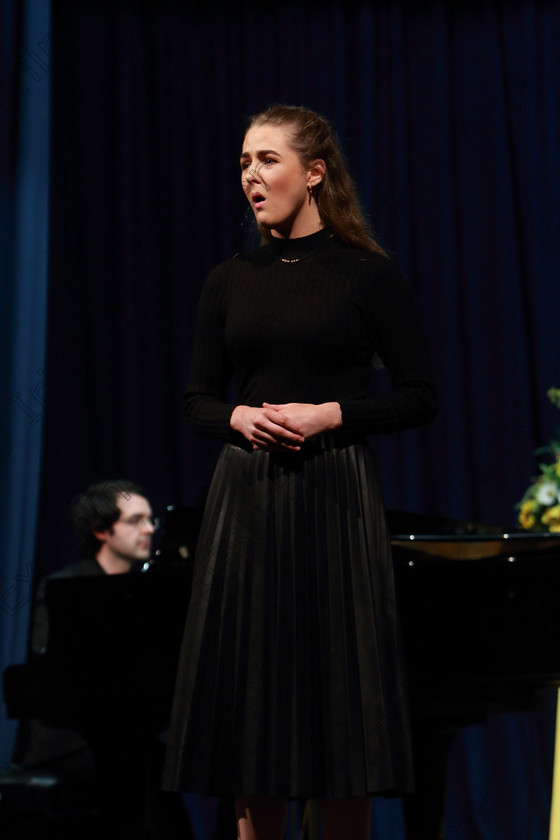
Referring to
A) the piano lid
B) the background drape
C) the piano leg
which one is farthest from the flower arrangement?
the background drape

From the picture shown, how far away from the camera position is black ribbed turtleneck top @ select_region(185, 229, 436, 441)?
1655mm

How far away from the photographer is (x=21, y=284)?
13.0 ft

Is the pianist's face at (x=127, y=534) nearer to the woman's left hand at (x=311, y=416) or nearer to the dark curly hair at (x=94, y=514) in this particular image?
the dark curly hair at (x=94, y=514)

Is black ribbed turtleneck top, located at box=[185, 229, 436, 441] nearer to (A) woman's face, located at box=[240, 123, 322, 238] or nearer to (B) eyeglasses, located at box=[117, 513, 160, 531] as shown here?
(A) woman's face, located at box=[240, 123, 322, 238]

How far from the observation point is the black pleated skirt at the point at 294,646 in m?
1.53

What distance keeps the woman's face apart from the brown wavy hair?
19 millimetres

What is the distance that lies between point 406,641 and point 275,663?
39.3 inches

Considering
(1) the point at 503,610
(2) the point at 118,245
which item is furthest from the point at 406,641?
(2) the point at 118,245

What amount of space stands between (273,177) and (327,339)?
0.90 feet

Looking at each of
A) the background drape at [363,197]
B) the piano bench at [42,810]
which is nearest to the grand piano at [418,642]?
the piano bench at [42,810]

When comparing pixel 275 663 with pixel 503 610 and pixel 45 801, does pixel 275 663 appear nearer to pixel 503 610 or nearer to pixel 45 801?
pixel 503 610

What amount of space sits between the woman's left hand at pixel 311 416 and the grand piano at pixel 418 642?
3.32 ft

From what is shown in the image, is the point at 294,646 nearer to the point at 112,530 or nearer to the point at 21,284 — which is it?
the point at 112,530

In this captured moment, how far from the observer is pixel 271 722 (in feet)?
5.07
